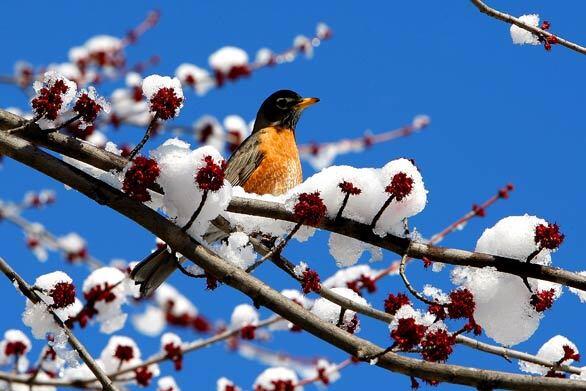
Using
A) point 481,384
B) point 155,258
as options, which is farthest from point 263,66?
point 481,384

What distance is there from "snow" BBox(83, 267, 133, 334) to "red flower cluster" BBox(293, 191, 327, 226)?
2.42 metres

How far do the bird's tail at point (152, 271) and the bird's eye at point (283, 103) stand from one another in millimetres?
3876

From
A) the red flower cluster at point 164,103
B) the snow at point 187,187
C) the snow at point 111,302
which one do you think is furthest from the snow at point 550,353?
the snow at point 111,302

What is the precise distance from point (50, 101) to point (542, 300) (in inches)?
72.7

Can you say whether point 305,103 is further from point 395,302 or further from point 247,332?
point 395,302

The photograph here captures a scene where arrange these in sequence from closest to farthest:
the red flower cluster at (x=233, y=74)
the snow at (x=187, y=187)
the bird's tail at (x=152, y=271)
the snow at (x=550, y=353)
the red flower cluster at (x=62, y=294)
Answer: the snow at (x=187, y=187) < the red flower cluster at (x=62, y=294) < the snow at (x=550, y=353) < the bird's tail at (x=152, y=271) < the red flower cluster at (x=233, y=74)

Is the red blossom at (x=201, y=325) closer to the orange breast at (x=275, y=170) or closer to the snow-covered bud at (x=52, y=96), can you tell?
the orange breast at (x=275, y=170)

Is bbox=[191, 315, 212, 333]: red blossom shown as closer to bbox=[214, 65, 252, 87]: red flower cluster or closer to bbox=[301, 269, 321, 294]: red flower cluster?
bbox=[214, 65, 252, 87]: red flower cluster

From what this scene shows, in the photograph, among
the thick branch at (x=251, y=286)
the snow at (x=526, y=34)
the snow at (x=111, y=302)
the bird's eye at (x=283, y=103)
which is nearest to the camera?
the thick branch at (x=251, y=286)

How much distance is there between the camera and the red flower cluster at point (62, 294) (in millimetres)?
3039

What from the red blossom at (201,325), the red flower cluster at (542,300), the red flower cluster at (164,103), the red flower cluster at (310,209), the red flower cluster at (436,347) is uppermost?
the red blossom at (201,325)

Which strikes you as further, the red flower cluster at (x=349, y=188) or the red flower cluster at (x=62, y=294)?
the red flower cluster at (x=62, y=294)

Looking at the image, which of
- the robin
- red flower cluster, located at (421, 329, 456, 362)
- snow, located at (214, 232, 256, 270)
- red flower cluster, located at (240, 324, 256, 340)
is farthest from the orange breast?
red flower cluster, located at (421, 329, 456, 362)

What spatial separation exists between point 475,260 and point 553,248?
0.28 metres
